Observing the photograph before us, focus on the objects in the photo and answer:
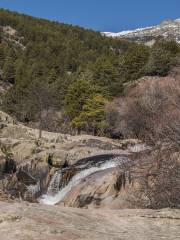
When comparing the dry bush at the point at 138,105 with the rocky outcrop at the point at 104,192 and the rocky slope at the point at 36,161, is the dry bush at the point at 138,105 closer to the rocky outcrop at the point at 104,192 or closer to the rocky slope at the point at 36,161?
the rocky slope at the point at 36,161

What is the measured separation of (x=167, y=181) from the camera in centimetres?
1399

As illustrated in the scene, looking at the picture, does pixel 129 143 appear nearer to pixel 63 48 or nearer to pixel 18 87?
pixel 18 87

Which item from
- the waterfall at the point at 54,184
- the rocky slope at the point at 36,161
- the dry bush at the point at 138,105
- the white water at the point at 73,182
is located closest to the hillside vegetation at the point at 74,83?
the dry bush at the point at 138,105

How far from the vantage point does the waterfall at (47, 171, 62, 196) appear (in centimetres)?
3002

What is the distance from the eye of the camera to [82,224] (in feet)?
22.5

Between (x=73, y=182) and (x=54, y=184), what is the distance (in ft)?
6.28

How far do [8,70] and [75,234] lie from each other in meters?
104

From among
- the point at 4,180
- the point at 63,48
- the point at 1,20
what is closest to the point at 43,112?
the point at 4,180

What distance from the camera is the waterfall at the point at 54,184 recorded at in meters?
30.0

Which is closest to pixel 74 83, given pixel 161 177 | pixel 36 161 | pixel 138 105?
pixel 138 105

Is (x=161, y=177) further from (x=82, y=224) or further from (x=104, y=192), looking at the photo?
(x=82, y=224)

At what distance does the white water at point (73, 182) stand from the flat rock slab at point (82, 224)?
2024cm

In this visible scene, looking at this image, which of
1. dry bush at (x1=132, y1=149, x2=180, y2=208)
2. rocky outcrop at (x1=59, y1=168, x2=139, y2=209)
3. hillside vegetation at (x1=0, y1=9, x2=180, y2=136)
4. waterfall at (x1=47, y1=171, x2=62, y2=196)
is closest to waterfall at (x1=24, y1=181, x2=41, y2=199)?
waterfall at (x1=47, y1=171, x2=62, y2=196)

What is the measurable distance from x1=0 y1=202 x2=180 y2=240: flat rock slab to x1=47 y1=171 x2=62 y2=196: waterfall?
73.0 feet
